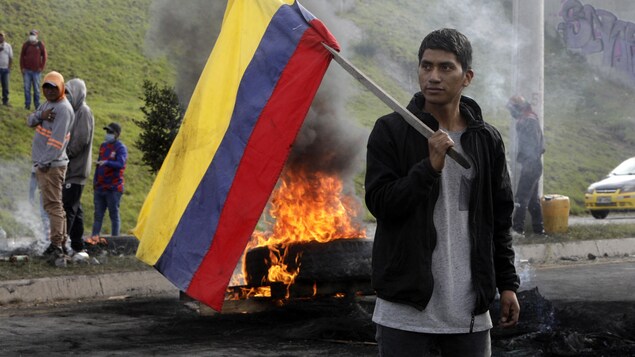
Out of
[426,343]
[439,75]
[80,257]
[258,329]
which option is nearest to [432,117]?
[439,75]

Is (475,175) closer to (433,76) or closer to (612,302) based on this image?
(433,76)

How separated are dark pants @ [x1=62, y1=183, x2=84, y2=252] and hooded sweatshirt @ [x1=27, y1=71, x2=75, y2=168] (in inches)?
26.0

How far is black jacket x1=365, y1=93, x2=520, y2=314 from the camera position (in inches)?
135

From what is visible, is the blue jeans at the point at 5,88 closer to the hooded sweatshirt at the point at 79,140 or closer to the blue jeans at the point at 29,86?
the blue jeans at the point at 29,86

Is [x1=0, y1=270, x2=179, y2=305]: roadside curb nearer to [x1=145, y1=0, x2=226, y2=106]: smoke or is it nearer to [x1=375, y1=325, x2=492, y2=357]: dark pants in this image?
[x1=145, y1=0, x2=226, y2=106]: smoke

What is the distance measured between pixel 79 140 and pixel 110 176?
1590 millimetres

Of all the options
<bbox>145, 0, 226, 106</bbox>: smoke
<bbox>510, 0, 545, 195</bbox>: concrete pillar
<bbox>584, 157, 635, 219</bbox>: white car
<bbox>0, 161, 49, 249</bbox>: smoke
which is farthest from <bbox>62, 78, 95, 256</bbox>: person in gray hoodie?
<bbox>584, 157, 635, 219</bbox>: white car

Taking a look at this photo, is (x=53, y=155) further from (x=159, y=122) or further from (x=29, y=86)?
(x=29, y=86)

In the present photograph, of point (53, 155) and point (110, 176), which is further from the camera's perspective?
point (110, 176)

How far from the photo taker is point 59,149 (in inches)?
418

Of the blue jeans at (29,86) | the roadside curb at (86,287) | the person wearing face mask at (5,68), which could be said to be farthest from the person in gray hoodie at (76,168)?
the person wearing face mask at (5,68)

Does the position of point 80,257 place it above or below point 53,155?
below

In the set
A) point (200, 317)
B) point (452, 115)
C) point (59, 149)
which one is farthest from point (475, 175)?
point (59, 149)

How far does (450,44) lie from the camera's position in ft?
11.8
